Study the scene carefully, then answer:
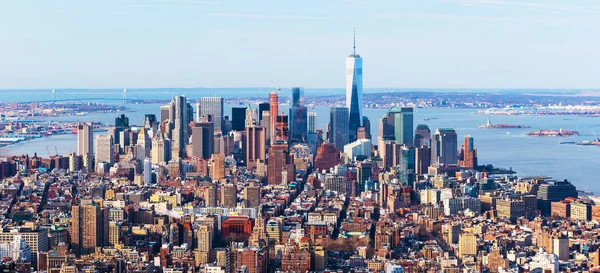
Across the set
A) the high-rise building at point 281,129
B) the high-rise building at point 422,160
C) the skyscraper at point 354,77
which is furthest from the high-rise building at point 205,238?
the skyscraper at point 354,77

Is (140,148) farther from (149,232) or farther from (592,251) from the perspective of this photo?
(592,251)

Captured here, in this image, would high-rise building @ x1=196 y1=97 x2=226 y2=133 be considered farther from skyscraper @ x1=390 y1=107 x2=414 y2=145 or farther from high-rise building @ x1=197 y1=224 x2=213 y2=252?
high-rise building @ x1=197 y1=224 x2=213 y2=252

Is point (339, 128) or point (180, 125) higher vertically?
point (180, 125)

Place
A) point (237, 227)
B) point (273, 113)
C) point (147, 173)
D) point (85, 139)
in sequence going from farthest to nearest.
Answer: point (273, 113) → point (85, 139) → point (147, 173) → point (237, 227)

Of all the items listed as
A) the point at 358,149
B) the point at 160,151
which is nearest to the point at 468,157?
the point at 358,149

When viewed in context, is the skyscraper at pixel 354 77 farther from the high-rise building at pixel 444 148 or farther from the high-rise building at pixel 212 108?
the high-rise building at pixel 444 148

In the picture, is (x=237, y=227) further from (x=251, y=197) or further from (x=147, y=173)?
(x=147, y=173)
